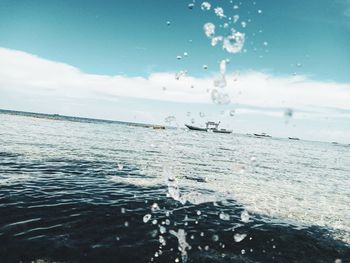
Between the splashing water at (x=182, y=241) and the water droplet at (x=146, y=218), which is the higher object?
the water droplet at (x=146, y=218)

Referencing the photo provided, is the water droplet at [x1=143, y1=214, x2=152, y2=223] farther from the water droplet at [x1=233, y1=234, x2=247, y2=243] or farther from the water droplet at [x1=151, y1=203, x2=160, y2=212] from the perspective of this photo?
the water droplet at [x1=233, y1=234, x2=247, y2=243]

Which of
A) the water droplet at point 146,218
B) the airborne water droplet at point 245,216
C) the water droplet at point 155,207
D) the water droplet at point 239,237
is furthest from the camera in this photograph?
the water droplet at point 155,207

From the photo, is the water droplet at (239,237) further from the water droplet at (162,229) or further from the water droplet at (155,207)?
the water droplet at (155,207)

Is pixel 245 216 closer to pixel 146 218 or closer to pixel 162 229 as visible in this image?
pixel 162 229

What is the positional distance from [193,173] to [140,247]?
55.8 feet

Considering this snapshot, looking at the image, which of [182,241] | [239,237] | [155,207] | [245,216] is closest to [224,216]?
[245,216]

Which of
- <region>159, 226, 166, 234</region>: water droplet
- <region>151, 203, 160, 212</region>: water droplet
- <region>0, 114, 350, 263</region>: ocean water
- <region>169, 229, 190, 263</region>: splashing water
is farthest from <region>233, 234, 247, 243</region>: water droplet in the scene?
<region>151, 203, 160, 212</region>: water droplet

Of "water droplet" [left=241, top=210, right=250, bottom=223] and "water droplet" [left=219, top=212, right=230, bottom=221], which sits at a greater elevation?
"water droplet" [left=219, top=212, right=230, bottom=221]

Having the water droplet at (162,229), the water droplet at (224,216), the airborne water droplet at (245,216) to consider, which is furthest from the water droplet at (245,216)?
the water droplet at (162,229)

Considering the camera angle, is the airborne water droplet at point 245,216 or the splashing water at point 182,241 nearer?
the splashing water at point 182,241

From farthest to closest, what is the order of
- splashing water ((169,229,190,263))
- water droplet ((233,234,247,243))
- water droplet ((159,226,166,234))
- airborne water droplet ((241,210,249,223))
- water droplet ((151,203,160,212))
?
water droplet ((151,203,160,212))
airborne water droplet ((241,210,249,223))
water droplet ((159,226,166,234))
water droplet ((233,234,247,243))
splashing water ((169,229,190,263))

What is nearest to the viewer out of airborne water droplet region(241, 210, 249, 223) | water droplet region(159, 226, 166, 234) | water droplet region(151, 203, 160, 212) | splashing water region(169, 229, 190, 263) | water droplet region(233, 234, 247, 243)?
splashing water region(169, 229, 190, 263)

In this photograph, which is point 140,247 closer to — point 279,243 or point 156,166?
point 279,243

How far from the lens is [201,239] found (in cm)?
1169
